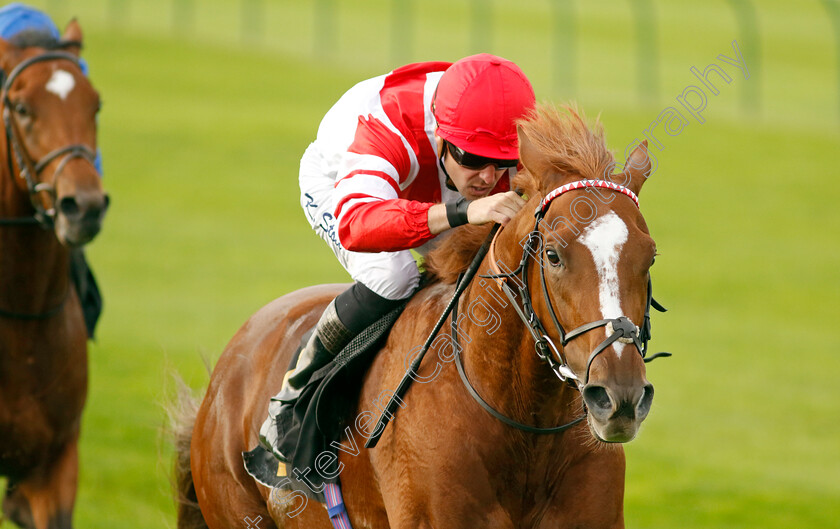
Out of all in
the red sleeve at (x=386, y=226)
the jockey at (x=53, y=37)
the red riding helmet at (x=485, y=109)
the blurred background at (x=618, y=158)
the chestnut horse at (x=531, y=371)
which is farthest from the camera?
the blurred background at (x=618, y=158)

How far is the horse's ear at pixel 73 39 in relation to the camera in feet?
19.4

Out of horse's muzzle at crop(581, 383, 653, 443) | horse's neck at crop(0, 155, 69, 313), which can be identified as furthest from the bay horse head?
horse's neck at crop(0, 155, 69, 313)

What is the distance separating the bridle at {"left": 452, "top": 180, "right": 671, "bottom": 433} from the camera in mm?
2789

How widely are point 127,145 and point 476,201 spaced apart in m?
21.1

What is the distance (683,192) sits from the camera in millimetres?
21984

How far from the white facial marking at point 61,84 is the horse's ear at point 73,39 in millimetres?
280

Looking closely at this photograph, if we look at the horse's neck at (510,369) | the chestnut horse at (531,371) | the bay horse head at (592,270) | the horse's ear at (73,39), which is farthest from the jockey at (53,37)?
the bay horse head at (592,270)

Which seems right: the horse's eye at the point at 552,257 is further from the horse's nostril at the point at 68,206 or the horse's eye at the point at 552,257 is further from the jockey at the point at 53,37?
the jockey at the point at 53,37

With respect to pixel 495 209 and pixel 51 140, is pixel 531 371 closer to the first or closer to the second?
pixel 495 209

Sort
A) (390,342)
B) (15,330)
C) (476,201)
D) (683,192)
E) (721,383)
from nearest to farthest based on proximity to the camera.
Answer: (476,201)
(390,342)
(15,330)
(721,383)
(683,192)

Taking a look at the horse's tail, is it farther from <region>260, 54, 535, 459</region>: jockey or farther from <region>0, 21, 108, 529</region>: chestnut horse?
<region>260, 54, 535, 459</region>: jockey

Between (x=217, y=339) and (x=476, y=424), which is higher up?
(x=476, y=424)

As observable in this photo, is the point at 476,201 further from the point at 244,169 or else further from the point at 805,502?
the point at 244,169

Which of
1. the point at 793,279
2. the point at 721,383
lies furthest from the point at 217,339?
the point at 793,279
